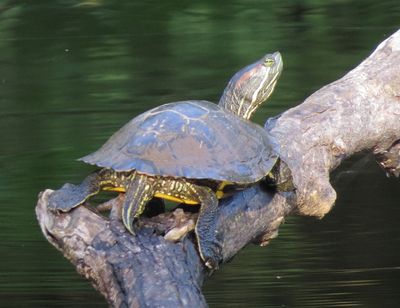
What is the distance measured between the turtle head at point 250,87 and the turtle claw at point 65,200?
2.39 ft

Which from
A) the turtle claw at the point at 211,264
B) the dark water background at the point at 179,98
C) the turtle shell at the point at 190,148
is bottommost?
the dark water background at the point at 179,98

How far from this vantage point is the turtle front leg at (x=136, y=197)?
7.95 ft

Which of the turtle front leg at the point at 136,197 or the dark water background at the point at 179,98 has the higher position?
the turtle front leg at the point at 136,197

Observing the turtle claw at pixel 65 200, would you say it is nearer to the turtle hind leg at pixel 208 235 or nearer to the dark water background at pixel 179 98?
the turtle hind leg at pixel 208 235

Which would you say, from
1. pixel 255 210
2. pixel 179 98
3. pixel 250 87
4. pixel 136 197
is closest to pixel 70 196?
pixel 136 197

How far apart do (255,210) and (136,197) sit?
13.9 inches

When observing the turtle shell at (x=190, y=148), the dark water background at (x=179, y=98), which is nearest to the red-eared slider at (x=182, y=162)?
the turtle shell at (x=190, y=148)

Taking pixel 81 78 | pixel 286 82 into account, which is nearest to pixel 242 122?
pixel 286 82

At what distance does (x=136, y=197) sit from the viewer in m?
2.47

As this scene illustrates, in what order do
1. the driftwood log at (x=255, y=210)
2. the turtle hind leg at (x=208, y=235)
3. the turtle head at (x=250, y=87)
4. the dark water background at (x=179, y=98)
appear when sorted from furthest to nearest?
the dark water background at (x=179, y=98)
the turtle head at (x=250, y=87)
the turtle hind leg at (x=208, y=235)
the driftwood log at (x=255, y=210)

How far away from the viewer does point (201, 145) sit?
2.56 metres

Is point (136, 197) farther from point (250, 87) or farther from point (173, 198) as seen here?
point (250, 87)

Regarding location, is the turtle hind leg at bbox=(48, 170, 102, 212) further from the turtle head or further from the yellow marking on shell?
the turtle head

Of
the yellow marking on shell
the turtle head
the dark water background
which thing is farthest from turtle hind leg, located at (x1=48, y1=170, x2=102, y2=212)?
the dark water background
